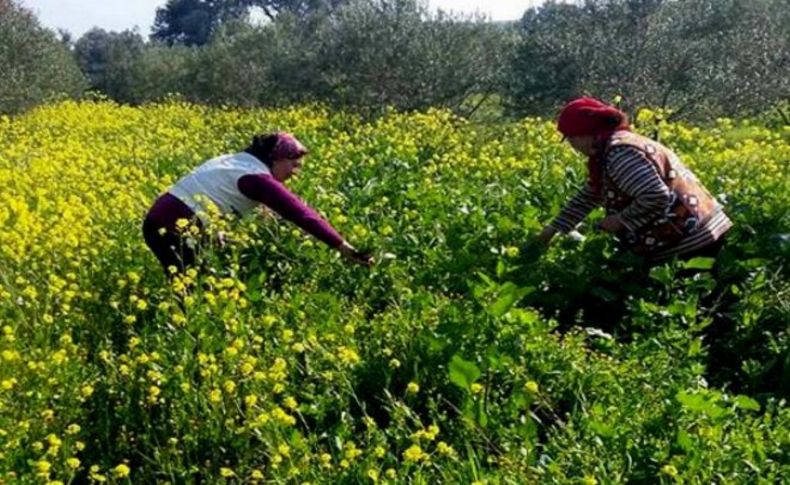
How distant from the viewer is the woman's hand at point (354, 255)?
4812 mm

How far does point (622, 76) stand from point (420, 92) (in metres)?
3.98

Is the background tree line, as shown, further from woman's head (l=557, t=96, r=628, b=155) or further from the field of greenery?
woman's head (l=557, t=96, r=628, b=155)

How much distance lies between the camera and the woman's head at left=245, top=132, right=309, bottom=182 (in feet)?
16.6

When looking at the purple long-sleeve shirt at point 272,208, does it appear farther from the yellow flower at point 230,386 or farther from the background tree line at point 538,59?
the background tree line at point 538,59

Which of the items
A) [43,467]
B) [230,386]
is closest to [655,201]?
[230,386]

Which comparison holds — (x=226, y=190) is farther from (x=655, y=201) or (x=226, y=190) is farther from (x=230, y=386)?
(x=655, y=201)

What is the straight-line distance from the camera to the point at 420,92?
56.1 feet

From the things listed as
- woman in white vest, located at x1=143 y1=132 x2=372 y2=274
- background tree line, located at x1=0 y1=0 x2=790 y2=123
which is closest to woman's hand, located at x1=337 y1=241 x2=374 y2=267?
woman in white vest, located at x1=143 y1=132 x2=372 y2=274

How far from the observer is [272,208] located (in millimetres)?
4895

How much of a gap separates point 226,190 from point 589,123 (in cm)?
207

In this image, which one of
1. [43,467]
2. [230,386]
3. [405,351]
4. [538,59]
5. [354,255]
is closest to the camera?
[43,467]

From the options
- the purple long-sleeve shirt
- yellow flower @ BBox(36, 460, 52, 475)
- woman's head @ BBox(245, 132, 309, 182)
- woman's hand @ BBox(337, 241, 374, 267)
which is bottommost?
yellow flower @ BBox(36, 460, 52, 475)

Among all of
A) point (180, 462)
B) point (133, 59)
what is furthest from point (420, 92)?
point (133, 59)

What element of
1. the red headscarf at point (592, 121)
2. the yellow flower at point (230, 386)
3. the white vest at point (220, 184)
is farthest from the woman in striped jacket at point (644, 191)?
the yellow flower at point (230, 386)
